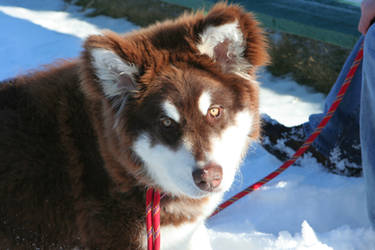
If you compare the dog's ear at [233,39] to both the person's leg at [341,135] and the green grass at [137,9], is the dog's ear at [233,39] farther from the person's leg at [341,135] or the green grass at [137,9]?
the green grass at [137,9]

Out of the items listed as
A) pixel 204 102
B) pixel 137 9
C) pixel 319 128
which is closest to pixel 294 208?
pixel 319 128

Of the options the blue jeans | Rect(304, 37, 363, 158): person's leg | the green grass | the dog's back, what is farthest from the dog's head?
the green grass

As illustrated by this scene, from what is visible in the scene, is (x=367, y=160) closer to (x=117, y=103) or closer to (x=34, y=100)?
(x=117, y=103)

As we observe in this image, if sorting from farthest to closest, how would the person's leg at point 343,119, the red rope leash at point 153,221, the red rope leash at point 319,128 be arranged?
the person's leg at point 343,119 → the red rope leash at point 319,128 → the red rope leash at point 153,221

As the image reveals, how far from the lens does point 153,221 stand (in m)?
2.17

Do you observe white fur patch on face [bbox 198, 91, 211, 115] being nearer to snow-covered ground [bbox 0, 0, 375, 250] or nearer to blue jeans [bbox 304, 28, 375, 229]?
blue jeans [bbox 304, 28, 375, 229]

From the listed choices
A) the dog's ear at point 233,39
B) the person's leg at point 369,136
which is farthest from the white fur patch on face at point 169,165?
the person's leg at point 369,136

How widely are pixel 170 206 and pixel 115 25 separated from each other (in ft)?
16.8

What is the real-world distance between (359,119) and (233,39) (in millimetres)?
1417

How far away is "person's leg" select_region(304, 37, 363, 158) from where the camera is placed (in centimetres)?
299

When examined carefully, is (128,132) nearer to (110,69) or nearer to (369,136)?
(110,69)

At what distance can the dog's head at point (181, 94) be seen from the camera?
6.52ft

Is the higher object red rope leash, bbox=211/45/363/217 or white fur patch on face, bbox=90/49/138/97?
white fur patch on face, bbox=90/49/138/97

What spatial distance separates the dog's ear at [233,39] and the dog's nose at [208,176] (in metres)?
0.62
